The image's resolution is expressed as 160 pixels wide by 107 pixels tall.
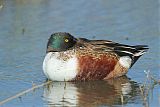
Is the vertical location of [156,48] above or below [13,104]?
above

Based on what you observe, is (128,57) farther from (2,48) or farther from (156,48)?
(2,48)

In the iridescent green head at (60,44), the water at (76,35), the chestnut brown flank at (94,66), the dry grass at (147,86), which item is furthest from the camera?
the iridescent green head at (60,44)

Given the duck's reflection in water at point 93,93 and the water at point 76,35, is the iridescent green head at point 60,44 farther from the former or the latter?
the duck's reflection in water at point 93,93

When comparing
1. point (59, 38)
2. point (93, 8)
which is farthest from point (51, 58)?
point (93, 8)

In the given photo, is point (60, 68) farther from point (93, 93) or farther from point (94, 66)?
point (93, 93)

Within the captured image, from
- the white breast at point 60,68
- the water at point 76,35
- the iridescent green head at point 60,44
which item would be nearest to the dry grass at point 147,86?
the water at point 76,35

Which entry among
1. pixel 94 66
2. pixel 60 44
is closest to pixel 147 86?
pixel 94 66

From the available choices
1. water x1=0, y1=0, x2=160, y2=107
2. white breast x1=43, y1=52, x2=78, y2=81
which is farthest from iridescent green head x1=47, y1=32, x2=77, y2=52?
water x1=0, y1=0, x2=160, y2=107
